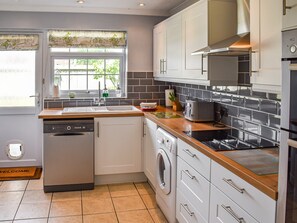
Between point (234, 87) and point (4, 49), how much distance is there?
3.07 meters

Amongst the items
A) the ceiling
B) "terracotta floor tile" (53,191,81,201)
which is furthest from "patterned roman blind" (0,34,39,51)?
"terracotta floor tile" (53,191,81,201)

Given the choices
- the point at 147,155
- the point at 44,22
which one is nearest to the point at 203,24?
the point at 147,155

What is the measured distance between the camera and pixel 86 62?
466 cm

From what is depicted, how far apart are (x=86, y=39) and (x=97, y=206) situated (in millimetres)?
2237

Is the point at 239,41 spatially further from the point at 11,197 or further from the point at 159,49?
the point at 11,197

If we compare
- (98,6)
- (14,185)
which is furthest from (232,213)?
(98,6)

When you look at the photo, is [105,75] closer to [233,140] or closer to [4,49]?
[4,49]

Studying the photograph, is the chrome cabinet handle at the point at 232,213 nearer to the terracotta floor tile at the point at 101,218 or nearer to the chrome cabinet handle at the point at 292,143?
the chrome cabinet handle at the point at 292,143

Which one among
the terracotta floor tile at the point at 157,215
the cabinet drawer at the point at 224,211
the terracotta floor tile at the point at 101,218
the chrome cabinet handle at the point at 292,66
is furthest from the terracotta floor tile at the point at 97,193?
the chrome cabinet handle at the point at 292,66

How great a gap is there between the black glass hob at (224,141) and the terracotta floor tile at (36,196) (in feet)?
6.00

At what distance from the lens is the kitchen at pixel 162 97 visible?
1.90 metres

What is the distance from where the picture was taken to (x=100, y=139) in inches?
155

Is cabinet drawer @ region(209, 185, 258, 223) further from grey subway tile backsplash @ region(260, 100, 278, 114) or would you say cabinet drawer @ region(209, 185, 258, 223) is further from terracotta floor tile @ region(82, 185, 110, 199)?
terracotta floor tile @ region(82, 185, 110, 199)

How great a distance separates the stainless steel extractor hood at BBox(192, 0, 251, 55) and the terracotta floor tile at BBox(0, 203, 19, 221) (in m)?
2.28
